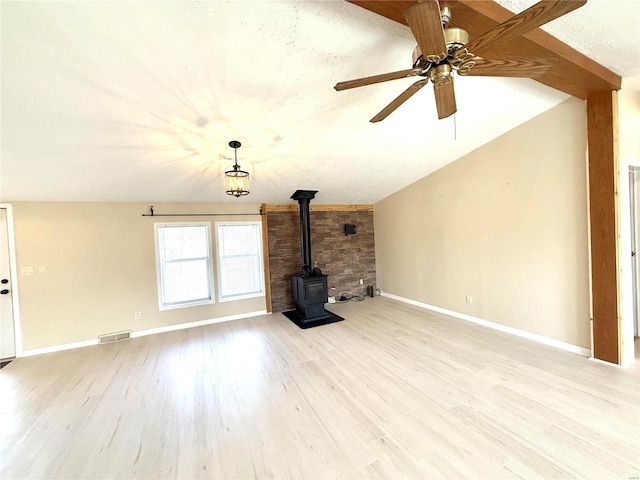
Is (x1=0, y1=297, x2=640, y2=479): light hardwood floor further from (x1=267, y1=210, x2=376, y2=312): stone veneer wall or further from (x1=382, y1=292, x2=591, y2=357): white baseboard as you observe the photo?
(x1=267, y1=210, x2=376, y2=312): stone veneer wall

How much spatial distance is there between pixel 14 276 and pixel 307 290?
4.09 m

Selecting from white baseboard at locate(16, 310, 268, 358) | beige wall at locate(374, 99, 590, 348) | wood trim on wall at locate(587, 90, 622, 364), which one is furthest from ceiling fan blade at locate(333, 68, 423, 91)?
white baseboard at locate(16, 310, 268, 358)

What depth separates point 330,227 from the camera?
569 cm

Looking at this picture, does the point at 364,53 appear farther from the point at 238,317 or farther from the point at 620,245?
the point at 238,317

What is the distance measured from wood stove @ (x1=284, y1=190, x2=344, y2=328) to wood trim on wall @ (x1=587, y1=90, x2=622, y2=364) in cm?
326

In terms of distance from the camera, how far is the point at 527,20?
3.67ft

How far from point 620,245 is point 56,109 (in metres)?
5.27

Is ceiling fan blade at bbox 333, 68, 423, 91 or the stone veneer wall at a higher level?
ceiling fan blade at bbox 333, 68, 423, 91

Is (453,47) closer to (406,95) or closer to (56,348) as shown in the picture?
(406,95)

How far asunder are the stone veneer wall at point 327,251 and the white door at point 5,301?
11.9 feet

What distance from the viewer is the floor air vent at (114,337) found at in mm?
3906

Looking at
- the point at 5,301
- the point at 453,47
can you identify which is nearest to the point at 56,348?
the point at 5,301

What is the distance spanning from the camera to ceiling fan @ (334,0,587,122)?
3.48ft

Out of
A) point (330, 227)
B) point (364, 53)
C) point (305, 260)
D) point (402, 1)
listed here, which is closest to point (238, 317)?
point (305, 260)
